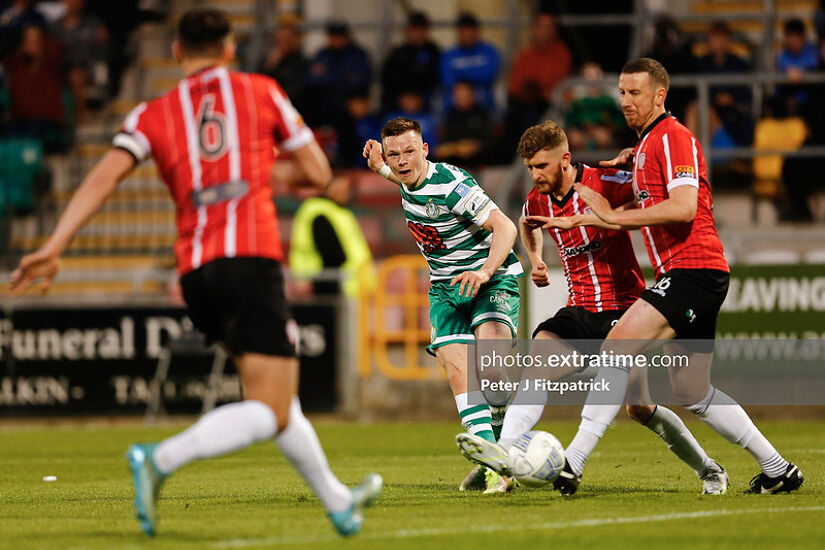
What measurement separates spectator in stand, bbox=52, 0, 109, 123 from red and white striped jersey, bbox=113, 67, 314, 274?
13368 millimetres

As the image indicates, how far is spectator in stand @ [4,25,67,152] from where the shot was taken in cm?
1830

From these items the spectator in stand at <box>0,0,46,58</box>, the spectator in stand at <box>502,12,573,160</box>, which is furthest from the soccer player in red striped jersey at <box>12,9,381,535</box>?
the spectator in stand at <box>0,0,46,58</box>

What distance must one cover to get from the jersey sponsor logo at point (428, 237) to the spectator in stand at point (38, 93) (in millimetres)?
10773

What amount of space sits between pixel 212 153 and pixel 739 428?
3295mm

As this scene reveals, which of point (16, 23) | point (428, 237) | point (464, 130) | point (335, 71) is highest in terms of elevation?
point (16, 23)

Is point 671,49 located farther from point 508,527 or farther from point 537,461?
point 508,527

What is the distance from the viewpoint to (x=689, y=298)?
747cm

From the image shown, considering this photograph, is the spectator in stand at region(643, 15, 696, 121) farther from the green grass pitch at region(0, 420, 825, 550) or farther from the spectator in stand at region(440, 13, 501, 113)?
the green grass pitch at region(0, 420, 825, 550)

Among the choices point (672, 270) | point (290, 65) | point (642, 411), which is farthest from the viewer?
point (290, 65)

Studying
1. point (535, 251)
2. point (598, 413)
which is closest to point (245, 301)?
point (598, 413)

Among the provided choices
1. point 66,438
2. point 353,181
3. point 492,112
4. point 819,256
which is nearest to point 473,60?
point 492,112

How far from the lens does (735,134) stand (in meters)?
15.5

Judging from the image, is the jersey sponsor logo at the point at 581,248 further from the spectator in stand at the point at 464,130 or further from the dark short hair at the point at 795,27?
the dark short hair at the point at 795,27

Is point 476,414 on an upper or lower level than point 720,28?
lower
